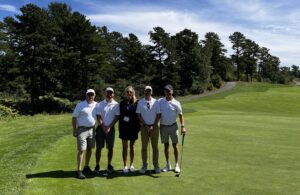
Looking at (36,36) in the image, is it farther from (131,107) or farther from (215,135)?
(131,107)

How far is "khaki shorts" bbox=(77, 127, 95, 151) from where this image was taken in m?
9.94

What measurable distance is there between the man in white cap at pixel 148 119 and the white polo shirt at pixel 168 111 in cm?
15

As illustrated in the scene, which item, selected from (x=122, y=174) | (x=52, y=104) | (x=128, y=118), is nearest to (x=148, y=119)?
(x=128, y=118)

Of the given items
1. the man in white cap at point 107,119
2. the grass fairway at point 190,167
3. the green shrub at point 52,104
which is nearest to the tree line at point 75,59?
the green shrub at point 52,104

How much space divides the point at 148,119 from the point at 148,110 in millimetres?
226

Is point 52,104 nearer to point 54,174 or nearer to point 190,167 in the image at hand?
point 54,174

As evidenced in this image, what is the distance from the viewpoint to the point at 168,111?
10.5 m

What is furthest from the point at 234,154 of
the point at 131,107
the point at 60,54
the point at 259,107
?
the point at 60,54

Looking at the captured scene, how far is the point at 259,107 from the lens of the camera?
51594mm

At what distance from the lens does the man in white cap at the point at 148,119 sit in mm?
10234

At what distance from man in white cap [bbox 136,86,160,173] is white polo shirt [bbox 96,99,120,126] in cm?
54

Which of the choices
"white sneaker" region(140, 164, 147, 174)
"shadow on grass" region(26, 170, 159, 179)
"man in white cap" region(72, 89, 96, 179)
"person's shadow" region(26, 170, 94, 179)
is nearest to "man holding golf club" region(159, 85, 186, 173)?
"white sneaker" region(140, 164, 147, 174)

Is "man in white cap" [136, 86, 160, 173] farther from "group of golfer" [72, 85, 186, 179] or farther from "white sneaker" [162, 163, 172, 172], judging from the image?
"white sneaker" [162, 163, 172, 172]

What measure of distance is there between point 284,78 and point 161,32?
58.3 meters
